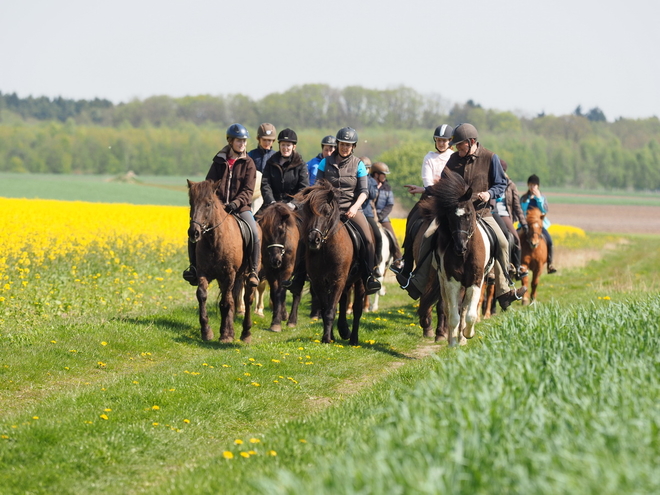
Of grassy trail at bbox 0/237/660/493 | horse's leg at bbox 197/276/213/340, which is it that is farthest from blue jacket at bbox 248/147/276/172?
grassy trail at bbox 0/237/660/493

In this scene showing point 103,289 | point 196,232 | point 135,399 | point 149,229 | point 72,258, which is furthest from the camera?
point 149,229

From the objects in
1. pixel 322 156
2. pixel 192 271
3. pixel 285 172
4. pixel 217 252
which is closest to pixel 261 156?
pixel 285 172

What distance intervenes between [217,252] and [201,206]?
78 centimetres

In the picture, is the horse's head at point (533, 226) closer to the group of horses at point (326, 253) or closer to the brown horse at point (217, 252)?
the group of horses at point (326, 253)

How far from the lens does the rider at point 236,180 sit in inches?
440

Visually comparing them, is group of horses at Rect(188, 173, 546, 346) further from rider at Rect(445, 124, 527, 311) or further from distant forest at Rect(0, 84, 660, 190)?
distant forest at Rect(0, 84, 660, 190)

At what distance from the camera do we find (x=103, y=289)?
14367 millimetres

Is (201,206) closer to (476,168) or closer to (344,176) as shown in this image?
(344,176)

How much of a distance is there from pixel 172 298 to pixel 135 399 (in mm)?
7845

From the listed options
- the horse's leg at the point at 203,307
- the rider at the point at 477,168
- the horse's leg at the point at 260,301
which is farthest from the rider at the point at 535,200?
the horse's leg at the point at 203,307

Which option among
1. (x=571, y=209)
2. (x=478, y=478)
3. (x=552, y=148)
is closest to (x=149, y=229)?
(x=478, y=478)

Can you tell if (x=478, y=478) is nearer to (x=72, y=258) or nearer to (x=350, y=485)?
(x=350, y=485)

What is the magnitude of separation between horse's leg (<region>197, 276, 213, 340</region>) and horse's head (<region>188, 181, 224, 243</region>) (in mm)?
806

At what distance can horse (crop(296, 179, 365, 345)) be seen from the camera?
10.6 metres
